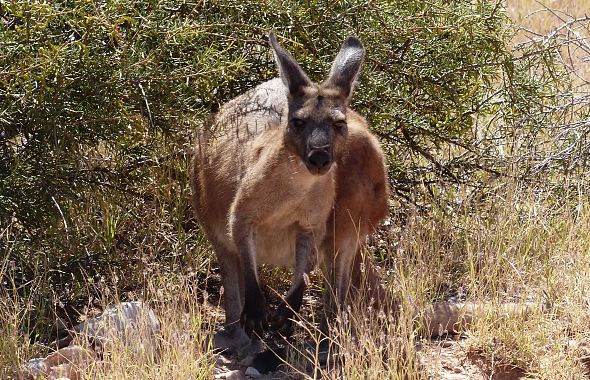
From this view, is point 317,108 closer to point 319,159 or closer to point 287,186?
point 319,159

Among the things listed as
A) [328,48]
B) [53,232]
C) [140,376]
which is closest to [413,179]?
[328,48]

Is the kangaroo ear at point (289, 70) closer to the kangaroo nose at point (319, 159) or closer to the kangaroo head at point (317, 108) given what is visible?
the kangaroo head at point (317, 108)

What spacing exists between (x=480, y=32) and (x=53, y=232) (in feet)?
10.1

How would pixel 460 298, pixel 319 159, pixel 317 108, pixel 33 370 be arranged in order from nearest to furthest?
pixel 33 370 < pixel 319 159 < pixel 317 108 < pixel 460 298

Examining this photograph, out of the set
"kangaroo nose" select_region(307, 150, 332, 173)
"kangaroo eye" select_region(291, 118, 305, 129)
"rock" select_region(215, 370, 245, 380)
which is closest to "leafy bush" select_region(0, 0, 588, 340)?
"kangaroo eye" select_region(291, 118, 305, 129)

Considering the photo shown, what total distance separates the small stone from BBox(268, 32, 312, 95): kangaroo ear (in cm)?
157

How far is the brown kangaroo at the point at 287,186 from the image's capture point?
5395 millimetres

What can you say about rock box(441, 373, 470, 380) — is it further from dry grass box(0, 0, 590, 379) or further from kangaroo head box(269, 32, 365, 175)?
kangaroo head box(269, 32, 365, 175)

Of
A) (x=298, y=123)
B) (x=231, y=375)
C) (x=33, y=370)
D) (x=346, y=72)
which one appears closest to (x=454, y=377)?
(x=231, y=375)

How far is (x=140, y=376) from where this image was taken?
4.54 metres

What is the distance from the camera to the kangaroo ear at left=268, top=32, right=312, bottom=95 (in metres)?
5.33

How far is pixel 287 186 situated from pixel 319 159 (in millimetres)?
410

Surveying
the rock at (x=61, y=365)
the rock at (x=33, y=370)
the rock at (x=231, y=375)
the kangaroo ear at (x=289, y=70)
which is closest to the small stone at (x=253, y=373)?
the rock at (x=231, y=375)

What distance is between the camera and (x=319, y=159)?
5168 millimetres
